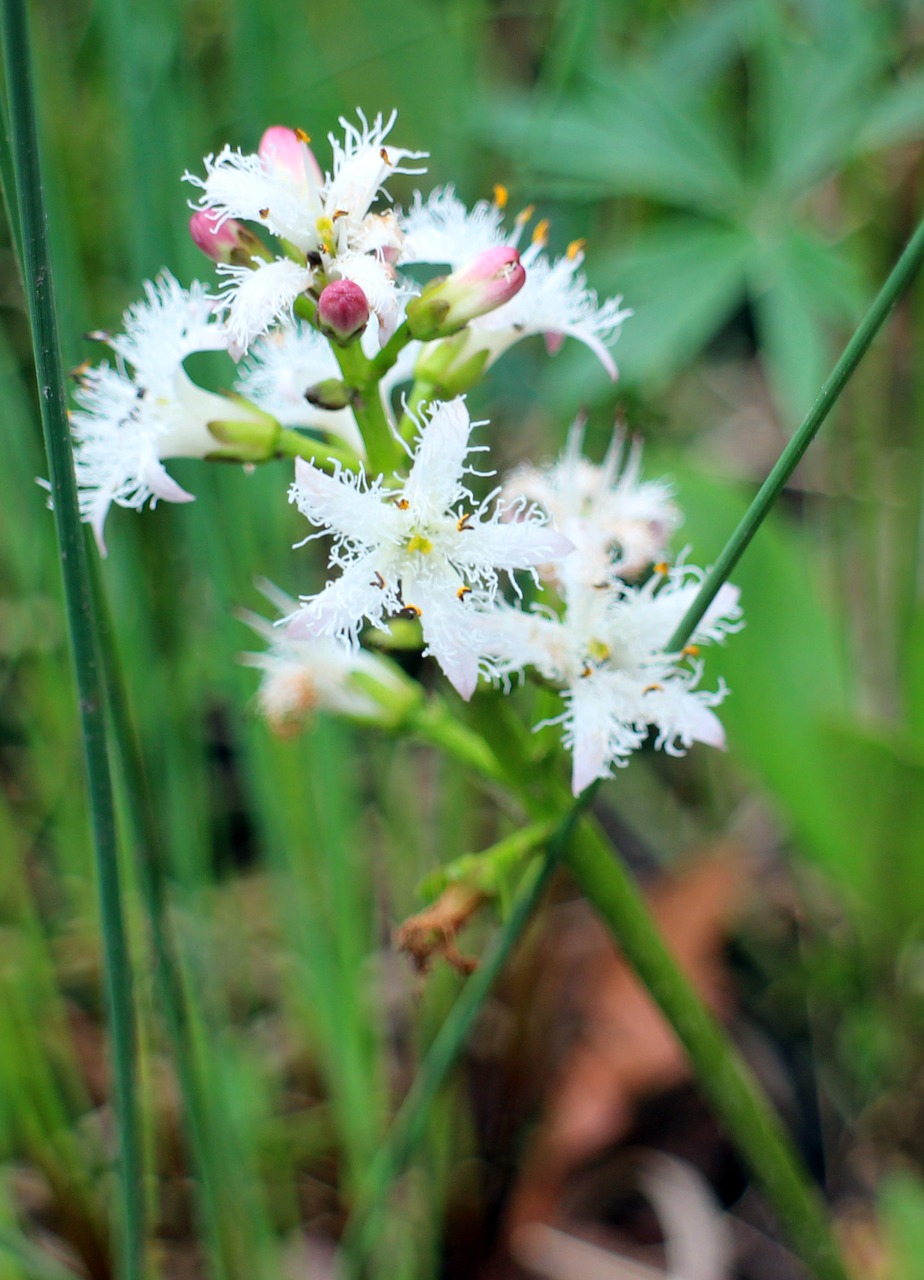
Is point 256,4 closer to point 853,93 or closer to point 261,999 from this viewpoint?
point 853,93

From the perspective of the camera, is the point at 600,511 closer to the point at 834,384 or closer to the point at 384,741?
the point at 834,384

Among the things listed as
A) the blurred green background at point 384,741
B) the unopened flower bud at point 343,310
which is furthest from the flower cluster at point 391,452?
the blurred green background at point 384,741

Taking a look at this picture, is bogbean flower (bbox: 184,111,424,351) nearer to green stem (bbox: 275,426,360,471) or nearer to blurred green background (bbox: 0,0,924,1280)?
green stem (bbox: 275,426,360,471)

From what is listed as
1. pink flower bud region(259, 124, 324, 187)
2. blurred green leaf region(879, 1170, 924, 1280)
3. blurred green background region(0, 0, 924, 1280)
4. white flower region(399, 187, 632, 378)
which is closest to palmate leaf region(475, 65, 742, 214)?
blurred green background region(0, 0, 924, 1280)

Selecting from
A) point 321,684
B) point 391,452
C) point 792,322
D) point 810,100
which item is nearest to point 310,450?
point 391,452

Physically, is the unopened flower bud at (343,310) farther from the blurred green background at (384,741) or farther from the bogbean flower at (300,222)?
the blurred green background at (384,741)

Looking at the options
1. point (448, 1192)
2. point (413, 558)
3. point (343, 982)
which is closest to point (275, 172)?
point (413, 558)
